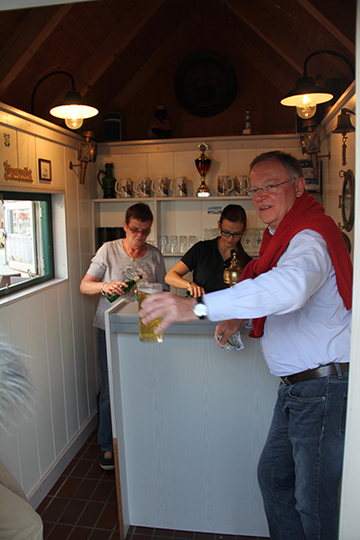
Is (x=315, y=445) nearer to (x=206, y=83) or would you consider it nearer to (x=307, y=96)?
(x=307, y=96)

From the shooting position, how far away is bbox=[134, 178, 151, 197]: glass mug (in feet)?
11.7

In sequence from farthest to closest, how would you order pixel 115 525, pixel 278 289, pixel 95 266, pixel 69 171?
pixel 69 171 < pixel 95 266 < pixel 115 525 < pixel 278 289

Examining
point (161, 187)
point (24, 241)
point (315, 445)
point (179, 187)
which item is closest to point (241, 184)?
point (179, 187)

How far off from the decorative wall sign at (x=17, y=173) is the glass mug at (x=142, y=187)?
1.21 m

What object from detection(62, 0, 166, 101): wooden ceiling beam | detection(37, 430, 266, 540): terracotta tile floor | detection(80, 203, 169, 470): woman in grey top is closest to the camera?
detection(37, 430, 266, 540): terracotta tile floor

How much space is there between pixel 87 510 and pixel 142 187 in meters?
2.36

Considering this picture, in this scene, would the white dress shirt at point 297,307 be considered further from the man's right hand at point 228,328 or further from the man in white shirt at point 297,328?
the man's right hand at point 228,328

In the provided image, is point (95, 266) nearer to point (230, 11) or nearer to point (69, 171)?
point (69, 171)

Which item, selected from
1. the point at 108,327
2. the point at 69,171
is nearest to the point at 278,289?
the point at 108,327

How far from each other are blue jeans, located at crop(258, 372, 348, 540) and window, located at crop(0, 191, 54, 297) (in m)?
1.60

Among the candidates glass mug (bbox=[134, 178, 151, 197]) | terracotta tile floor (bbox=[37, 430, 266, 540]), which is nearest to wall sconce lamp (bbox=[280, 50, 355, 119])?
glass mug (bbox=[134, 178, 151, 197])

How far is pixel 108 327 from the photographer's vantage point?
76.4 inches

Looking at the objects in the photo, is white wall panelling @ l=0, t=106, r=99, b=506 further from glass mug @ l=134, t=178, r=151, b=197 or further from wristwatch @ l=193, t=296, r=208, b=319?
wristwatch @ l=193, t=296, r=208, b=319

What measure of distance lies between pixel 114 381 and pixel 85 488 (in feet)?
3.34
